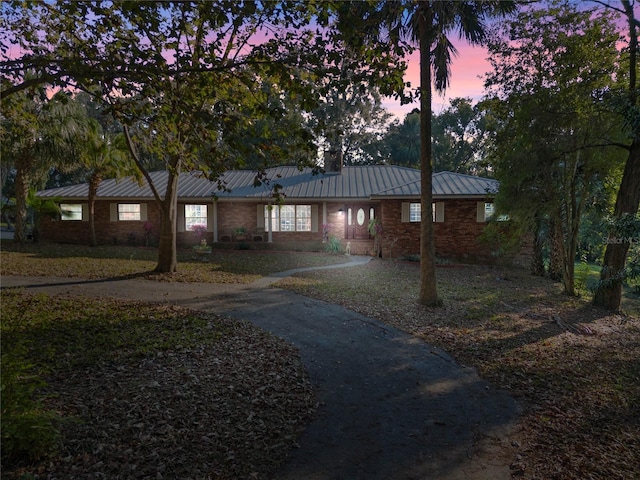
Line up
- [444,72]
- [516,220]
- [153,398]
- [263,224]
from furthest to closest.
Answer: [263,224]
[516,220]
[444,72]
[153,398]

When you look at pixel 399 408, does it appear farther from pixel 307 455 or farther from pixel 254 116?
pixel 254 116

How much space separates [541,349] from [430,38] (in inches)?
270

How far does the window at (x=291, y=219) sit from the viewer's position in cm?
2070

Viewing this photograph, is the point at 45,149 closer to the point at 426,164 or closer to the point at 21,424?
the point at 426,164

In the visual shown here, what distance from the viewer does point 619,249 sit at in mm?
10188

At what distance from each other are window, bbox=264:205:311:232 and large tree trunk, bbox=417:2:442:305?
1167 cm

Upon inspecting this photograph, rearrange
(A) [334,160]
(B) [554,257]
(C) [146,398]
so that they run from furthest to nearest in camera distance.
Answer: (A) [334,160]
(B) [554,257]
(C) [146,398]

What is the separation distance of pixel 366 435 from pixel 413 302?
6.29 meters

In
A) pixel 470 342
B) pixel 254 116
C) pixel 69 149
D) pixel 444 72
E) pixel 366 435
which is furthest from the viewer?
pixel 69 149

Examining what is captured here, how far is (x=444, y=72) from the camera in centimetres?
952

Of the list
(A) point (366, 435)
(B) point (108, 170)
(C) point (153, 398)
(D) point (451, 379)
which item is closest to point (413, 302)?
(D) point (451, 379)

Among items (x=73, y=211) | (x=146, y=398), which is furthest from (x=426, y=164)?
(x=73, y=211)

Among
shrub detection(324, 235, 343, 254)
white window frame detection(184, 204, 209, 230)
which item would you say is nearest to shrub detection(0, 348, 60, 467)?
shrub detection(324, 235, 343, 254)

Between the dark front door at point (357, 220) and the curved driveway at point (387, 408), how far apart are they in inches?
492
